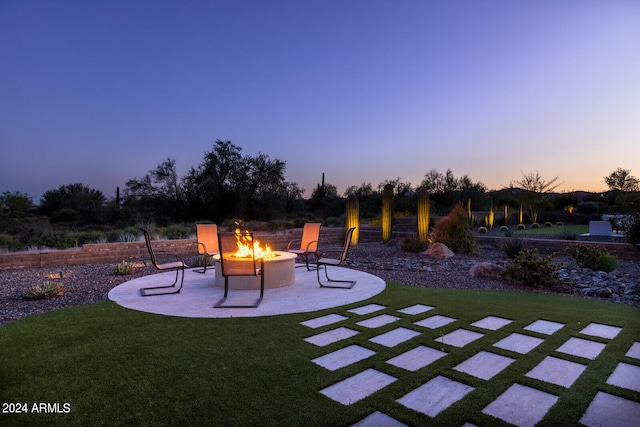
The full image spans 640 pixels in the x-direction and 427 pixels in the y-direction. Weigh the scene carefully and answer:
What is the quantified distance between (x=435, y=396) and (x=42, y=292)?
5.23 metres

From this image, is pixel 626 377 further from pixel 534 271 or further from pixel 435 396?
pixel 534 271

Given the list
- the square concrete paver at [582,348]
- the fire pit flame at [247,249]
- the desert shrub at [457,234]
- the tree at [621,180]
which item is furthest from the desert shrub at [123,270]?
the tree at [621,180]

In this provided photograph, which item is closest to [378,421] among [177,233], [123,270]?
[123,270]

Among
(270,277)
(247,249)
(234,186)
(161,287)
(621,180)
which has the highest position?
(621,180)

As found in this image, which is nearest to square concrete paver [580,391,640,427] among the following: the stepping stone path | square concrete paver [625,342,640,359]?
the stepping stone path

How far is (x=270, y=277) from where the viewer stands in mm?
5281

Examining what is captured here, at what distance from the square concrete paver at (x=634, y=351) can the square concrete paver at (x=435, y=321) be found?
141 centimetres

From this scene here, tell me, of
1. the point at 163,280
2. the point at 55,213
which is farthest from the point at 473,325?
Answer: the point at 55,213

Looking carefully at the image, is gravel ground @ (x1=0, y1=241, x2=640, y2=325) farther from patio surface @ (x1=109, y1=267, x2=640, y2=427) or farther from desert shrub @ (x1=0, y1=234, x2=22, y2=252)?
desert shrub @ (x1=0, y1=234, x2=22, y2=252)

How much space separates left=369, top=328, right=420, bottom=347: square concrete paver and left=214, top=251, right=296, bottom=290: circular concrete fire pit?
2.37m

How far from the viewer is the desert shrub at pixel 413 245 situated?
9500mm

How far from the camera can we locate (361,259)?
8.61m

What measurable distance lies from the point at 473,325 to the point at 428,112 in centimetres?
971

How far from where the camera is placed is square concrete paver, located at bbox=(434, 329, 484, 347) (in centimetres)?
308
